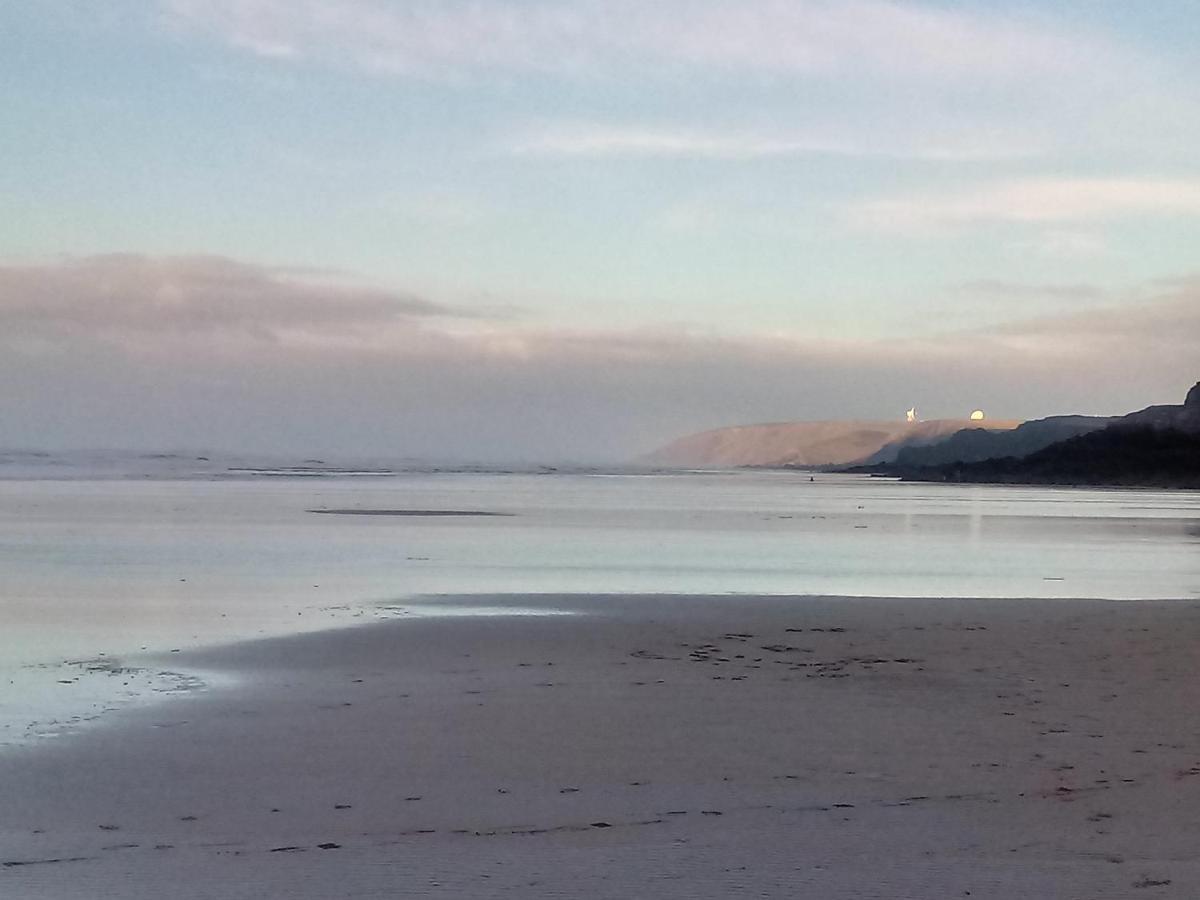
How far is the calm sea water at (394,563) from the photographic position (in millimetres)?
13305

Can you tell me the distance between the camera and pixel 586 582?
2011 cm

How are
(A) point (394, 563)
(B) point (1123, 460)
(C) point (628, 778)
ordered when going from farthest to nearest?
(B) point (1123, 460), (A) point (394, 563), (C) point (628, 778)

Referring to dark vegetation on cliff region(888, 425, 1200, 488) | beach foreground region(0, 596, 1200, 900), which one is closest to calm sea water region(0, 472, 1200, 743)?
beach foreground region(0, 596, 1200, 900)

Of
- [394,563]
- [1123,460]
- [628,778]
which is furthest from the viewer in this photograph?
[1123,460]

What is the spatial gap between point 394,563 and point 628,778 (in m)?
15.9

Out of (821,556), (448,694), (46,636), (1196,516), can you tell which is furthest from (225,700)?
(1196,516)

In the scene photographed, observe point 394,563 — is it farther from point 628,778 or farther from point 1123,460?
point 1123,460

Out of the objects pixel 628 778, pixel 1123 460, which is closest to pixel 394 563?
pixel 628 778

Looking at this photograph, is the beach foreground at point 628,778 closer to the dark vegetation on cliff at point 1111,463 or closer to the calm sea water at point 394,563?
the calm sea water at point 394,563

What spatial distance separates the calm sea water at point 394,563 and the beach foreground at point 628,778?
1.39 m

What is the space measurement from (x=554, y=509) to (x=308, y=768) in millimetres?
37262

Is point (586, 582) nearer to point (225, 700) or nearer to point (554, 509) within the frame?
point (225, 700)

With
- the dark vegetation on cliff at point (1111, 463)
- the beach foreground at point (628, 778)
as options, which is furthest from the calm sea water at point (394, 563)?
the dark vegetation on cliff at point (1111, 463)

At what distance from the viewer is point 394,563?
2316 centimetres
